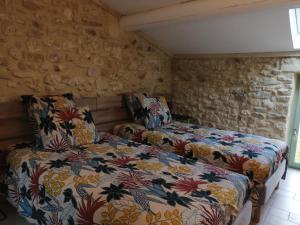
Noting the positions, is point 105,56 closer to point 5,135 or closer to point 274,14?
point 5,135

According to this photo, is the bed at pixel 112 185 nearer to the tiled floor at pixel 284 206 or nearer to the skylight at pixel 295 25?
the tiled floor at pixel 284 206

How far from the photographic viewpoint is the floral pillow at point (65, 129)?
6.93ft

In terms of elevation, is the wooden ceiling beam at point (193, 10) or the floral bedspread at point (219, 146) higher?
the wooden ceiling beam at point (193, 10)

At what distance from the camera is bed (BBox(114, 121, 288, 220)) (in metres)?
2.17

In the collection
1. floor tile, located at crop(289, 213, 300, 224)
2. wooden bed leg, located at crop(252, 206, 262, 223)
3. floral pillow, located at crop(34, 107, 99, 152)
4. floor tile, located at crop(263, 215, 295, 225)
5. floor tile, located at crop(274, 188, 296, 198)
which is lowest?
floor tile, located at crop(289, 213, 300, 224)

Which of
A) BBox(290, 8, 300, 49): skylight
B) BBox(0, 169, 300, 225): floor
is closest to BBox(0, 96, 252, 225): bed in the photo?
BBox(0, 169, 300, 225): floor

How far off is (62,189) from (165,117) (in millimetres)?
1987

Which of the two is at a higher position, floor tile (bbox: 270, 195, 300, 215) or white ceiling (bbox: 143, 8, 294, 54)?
white ceiling (bbox: 143, 8, 294, 54)

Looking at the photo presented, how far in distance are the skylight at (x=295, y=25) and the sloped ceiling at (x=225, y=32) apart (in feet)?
0.18

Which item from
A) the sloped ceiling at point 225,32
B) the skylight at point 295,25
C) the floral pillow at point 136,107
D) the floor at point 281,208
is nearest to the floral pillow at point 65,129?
the floor at point 281,208

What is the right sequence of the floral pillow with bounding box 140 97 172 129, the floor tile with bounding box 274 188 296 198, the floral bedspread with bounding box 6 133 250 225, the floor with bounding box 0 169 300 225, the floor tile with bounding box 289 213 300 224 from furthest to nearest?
1. the floral pillow with bounding box 140 97 172 129
2. the floor tile with bounding box 274 188 296 198
3. the floor tile with bounding box 289 213 300 224
4. the floor with bounding box 0 169 300 225
5. the floral bedspread with bounding box 6 133 250 225

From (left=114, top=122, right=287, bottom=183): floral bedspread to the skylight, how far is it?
4.23ft

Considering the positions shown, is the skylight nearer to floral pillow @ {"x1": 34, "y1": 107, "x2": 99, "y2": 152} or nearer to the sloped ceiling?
the sloped ceiling

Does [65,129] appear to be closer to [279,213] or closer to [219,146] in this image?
[219,146]
